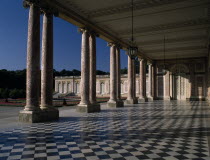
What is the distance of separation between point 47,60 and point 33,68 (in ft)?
5.73

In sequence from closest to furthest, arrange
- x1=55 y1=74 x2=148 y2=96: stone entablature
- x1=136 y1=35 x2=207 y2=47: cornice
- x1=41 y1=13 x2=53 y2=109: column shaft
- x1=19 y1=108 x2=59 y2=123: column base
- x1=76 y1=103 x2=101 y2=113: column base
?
x1=19 y1=108 x2=59 y2=123: column base, x1=41 y1=13 x2=53 y2=109: column shaft, x1=76 y1=103 x2=101 y2=113: column base, x1=136 y1=35 x2=207 y2=47: cornice, x1=55 y1=74 x2=148 y2=96: stone entablature

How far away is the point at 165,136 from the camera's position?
31.3 ft

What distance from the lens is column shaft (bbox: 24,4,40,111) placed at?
13.4 metres

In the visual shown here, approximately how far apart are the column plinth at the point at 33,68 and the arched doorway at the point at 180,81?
111ft

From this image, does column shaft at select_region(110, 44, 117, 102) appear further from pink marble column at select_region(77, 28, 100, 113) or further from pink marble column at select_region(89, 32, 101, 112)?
pink marble column at select_region(77, 28, 100, 113)

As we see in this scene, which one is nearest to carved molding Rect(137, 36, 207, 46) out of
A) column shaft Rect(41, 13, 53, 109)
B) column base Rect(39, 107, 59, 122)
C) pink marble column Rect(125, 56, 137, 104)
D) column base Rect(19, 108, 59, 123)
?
pink marble column Rect(125, 56, 137, 104)

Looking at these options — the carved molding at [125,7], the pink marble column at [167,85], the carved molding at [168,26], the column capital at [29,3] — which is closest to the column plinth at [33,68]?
the column capital at [29,3]

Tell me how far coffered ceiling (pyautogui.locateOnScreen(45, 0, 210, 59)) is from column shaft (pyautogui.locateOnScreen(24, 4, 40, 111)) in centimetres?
198

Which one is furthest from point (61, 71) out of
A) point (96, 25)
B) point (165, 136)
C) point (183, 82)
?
point (165, 136)

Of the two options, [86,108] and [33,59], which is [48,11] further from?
[86,108]

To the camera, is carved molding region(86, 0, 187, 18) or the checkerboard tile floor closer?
the checkerboard tile floor

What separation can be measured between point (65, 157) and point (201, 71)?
39953mm

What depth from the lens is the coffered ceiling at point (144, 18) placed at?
16.1 metres

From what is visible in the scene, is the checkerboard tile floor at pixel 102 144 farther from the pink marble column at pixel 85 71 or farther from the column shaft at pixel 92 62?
the column shaft at pixel 92 62
